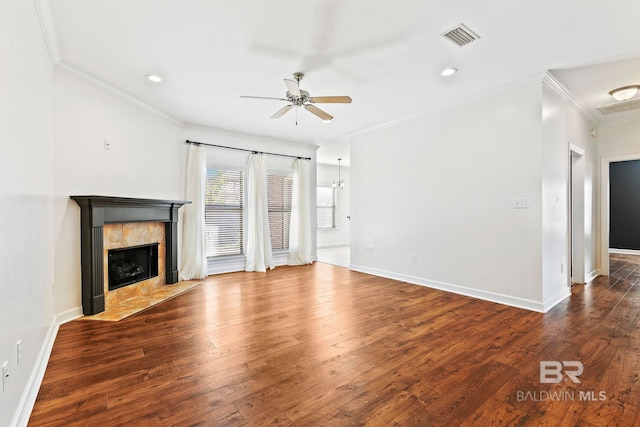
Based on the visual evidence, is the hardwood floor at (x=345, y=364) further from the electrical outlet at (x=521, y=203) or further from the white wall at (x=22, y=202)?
the electrical outlet at (x=521, y=203)

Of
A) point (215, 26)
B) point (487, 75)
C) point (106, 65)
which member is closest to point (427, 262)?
point (487, 75)

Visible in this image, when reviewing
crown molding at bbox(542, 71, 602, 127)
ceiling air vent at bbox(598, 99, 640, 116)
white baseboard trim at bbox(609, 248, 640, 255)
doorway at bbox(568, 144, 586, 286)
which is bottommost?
white baseboard trim at bbox(609, 248, 640, 255)

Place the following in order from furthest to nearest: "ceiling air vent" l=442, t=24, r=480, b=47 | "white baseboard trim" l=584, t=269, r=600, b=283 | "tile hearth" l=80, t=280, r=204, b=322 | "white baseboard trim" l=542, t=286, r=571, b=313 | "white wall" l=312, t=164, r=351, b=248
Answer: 1. "white wall" l=312, t=164, r=351, b=248
2. "white baseboard trim" l=584, t=269, r=600, b=283
3. "white baseboard trim" l=542, t=286, r=571, b=313
4. "tile hearth" l=80, t=280, r=204, b=322
5. "ceiling air vent" l=442, t=24, r=480, b=47

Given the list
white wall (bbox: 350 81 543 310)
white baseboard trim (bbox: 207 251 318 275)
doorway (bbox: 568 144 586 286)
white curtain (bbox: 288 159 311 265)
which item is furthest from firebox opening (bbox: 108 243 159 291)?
doorway (bbox: 568 144 586 286)

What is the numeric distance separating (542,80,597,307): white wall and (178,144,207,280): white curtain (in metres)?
5.07

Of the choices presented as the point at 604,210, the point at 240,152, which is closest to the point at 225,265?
the point at 240,152

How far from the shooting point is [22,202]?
1.83 m

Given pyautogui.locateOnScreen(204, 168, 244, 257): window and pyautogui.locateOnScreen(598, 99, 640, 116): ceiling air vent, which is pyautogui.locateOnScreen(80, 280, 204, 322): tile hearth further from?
pyautogui.locateOnScreen(598, 99, 640, 116): ceiling air vent

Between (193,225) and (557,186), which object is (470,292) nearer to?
(557,186)

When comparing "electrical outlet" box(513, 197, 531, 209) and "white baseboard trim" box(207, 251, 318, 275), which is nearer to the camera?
"electrical outlet" box(513, 197, 531, 209)

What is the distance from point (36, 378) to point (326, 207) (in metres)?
8.24

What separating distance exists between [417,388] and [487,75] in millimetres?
3362

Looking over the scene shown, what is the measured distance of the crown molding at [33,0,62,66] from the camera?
213 centimetres

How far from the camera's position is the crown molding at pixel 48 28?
2.13 m
